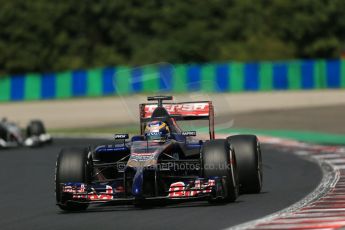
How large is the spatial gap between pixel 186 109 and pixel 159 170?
93.3 inches

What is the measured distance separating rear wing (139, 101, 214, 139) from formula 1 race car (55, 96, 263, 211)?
0.68 m

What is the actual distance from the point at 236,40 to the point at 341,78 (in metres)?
20.9

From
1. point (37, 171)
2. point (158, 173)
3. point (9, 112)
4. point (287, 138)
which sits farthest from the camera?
point (9, 112)

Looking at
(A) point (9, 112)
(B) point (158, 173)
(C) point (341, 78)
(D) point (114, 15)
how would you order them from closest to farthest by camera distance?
(B) point (158, 173) < (A) point (9, 112) < (C) point (341, 78) < (D) point (114, 15)

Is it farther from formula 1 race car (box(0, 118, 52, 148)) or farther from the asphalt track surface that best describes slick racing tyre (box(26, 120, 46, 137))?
the asphalt track surface

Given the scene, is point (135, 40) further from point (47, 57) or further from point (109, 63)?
point (47, 57)

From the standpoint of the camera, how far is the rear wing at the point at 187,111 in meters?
14.6

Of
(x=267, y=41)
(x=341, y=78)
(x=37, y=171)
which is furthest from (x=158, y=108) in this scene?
(x=267, y=41)

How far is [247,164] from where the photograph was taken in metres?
13.8

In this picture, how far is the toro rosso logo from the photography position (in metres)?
14.7

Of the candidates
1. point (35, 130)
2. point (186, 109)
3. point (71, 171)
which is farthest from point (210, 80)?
point (71, 171)

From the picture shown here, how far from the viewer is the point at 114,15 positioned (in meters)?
78.1

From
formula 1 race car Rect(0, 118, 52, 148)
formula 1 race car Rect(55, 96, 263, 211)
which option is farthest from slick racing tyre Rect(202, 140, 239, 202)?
formula 1 race car Rect(0, 118, 52, 148)

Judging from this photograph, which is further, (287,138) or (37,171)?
(287,138)
